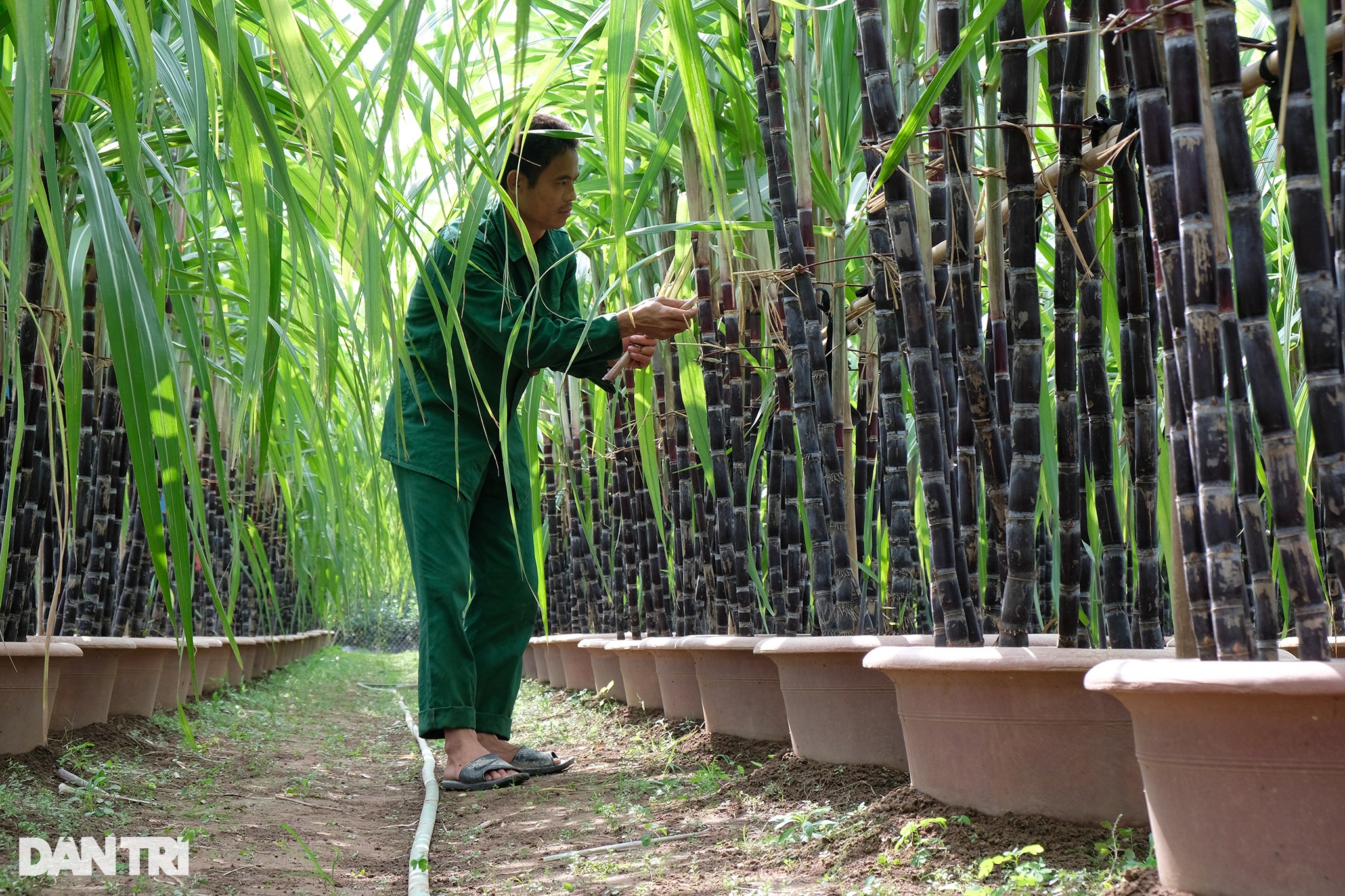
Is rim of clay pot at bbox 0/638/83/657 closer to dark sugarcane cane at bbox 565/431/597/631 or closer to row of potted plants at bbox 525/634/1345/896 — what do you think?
row of potted plants at bbox 525/634/1345/896

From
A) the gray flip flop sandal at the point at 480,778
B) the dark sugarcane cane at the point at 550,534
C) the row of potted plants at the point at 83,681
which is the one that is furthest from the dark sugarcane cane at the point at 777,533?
the dark sugarcane cane at the point at 550,534

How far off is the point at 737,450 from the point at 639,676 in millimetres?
878

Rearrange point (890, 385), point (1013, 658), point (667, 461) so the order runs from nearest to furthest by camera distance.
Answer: point (1013, 658) → point (890, 385) → point (667, 461)

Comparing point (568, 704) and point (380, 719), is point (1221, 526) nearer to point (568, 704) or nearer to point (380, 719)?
point (568, 704)

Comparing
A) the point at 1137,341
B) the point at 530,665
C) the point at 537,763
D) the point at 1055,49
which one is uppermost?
the point at 1055,49

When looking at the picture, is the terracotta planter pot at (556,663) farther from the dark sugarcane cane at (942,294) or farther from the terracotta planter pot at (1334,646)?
the terracotta planter pot at (1334,646)

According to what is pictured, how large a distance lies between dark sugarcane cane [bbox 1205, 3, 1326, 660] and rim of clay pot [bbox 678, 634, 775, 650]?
0.95m

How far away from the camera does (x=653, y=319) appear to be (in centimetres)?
170

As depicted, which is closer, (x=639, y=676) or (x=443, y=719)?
(x=443, y=719)

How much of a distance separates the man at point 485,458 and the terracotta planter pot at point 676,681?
35 centimetres

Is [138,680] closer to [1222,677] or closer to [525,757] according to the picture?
[525,757]

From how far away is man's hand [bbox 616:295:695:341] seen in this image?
1.70 m

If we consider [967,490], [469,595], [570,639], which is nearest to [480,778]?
[469,595]

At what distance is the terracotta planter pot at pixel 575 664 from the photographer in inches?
143
